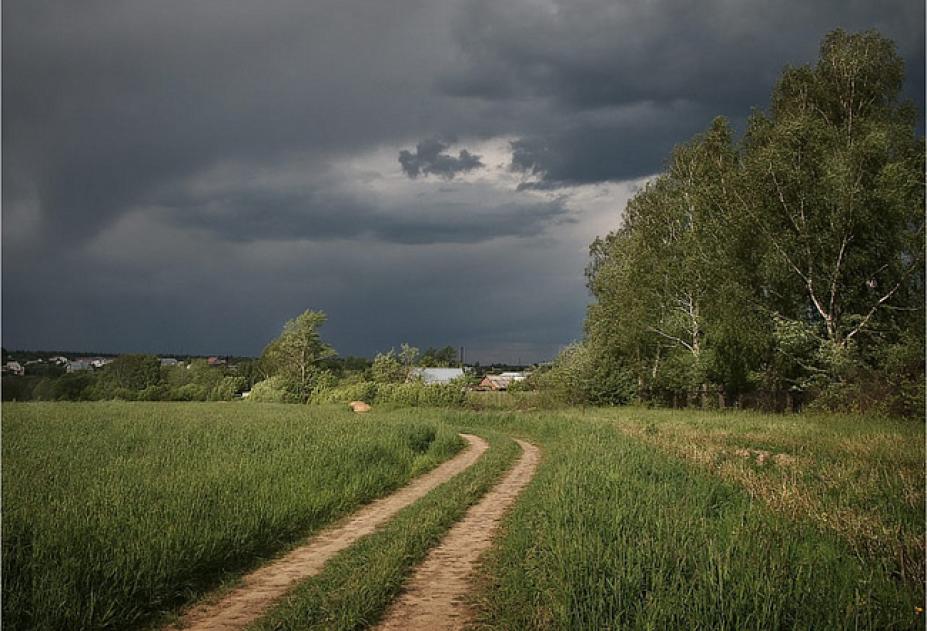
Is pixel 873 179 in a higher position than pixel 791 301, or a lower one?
higher

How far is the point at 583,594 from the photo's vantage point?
6.01 m

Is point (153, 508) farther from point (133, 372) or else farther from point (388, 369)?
point (133, 372)

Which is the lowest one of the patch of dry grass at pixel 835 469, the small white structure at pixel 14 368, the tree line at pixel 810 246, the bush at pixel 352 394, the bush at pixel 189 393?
the bush at pixel 189 393

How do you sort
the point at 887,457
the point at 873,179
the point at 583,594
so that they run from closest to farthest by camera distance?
the point at 583,594
the point at 887,457
the point at 873,179

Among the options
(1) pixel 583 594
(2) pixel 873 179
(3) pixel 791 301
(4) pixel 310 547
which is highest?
(2) pixel 873 179

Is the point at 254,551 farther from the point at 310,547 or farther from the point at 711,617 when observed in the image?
the point at 711,617

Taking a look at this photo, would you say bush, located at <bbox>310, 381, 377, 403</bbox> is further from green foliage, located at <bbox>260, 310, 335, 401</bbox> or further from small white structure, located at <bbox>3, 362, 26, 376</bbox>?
small white structure, located at <bbox>3, 362, 26, 376</bbox>

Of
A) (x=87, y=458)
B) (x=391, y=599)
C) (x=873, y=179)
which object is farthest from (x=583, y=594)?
(x=873, y=179)

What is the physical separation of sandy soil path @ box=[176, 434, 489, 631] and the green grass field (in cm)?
30

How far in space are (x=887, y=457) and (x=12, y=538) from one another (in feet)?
59.3

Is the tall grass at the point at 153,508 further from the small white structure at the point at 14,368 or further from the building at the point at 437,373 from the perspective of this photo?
the building at the point at 437,373

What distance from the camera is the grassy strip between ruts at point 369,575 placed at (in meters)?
6.26

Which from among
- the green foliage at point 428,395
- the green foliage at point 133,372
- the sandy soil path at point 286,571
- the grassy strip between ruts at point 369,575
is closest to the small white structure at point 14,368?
the sandy soil path at point 286,571

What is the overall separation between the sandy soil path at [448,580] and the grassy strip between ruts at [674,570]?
29cm
